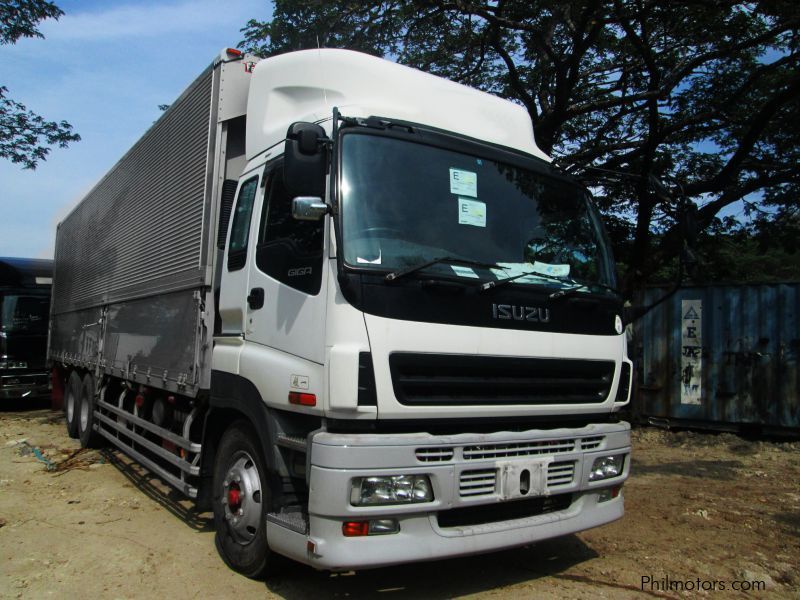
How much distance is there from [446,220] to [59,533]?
4.01 m

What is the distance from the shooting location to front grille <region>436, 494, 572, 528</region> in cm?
353

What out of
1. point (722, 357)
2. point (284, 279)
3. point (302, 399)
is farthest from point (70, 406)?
point (722, 357)

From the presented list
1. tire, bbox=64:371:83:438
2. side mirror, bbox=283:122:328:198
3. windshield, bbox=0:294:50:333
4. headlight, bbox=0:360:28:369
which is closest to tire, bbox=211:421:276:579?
side mirror, bbox=283:122:328:198

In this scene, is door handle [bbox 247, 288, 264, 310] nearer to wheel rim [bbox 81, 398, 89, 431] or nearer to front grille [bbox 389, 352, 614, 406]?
front grille [bbox 389, 352, 614, 406]

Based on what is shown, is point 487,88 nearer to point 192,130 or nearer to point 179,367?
point 192,130

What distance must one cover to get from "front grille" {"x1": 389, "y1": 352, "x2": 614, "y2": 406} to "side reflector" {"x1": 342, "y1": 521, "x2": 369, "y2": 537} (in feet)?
2.10

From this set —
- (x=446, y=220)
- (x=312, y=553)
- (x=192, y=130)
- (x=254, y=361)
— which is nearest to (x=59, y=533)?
(x=254, y=361)

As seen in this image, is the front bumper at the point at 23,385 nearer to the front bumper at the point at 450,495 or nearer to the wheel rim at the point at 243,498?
the wheel rim at the point at 243,498

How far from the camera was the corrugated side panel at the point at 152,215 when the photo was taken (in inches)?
206

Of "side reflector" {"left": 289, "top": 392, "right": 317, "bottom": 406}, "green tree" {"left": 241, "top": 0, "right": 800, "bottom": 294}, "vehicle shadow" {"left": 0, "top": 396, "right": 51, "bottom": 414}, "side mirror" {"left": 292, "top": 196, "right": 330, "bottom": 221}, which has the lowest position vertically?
"vehicle shadow" {"left": 0, "top": 396, "right": 51, "bottom": 414}

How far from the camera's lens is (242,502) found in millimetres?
4016

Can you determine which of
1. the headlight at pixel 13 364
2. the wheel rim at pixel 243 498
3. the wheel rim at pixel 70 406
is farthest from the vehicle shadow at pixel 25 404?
the wheel rim at pixel 243 498

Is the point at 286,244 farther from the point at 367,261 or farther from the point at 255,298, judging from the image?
the point at 367,261

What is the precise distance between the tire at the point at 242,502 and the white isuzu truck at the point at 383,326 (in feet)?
0.05
